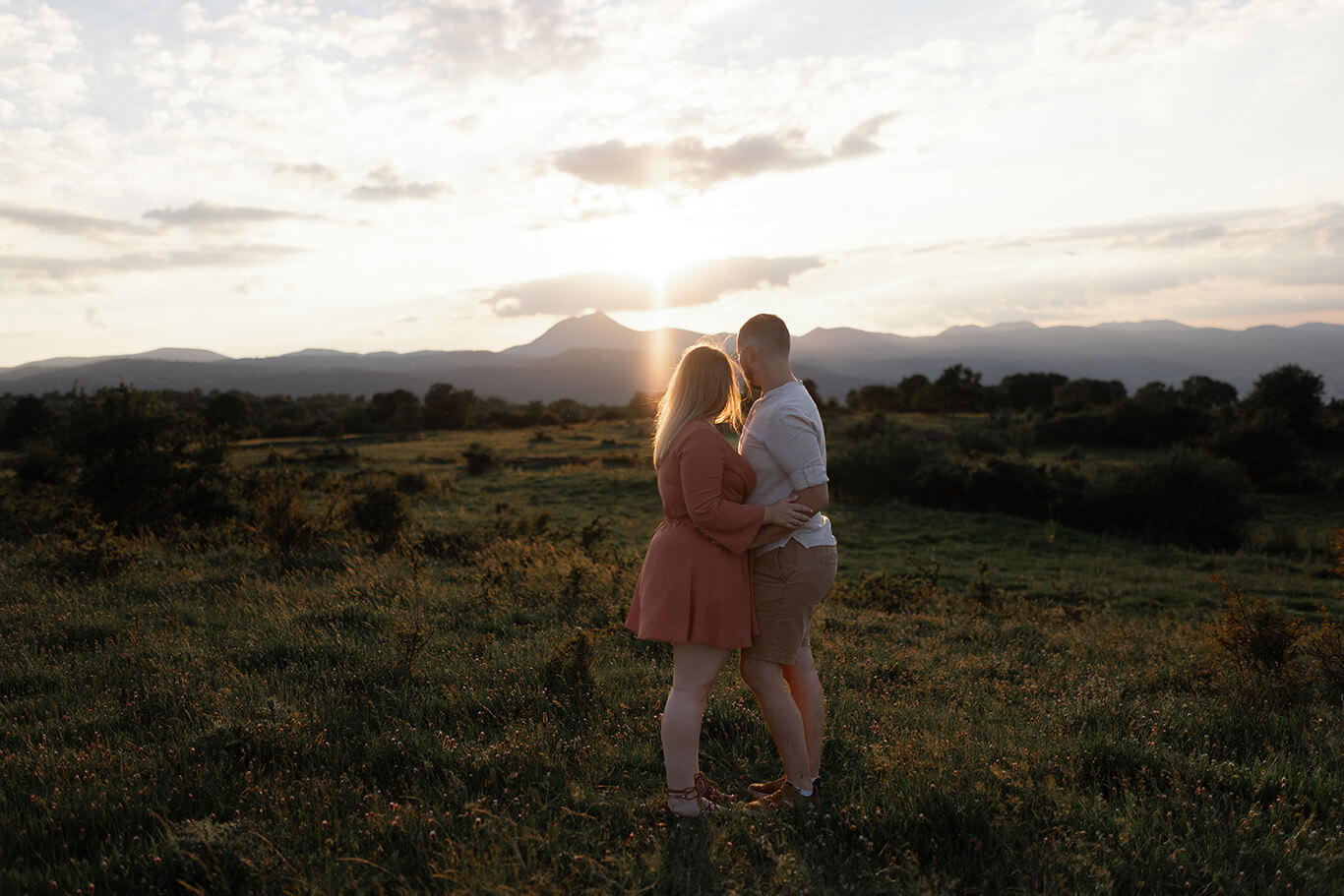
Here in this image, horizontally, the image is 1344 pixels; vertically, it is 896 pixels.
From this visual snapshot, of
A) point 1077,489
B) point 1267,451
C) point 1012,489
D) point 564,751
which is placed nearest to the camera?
point 564,751

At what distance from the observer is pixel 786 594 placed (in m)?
3.54

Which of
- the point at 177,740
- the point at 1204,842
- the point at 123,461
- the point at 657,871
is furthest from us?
the point at 123,461

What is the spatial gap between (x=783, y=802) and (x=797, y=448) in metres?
1.80

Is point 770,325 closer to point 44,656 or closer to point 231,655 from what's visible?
point 231,655

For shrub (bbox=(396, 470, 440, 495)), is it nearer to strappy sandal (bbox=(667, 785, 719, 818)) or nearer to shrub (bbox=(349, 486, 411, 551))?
shrub (bbox=(349, 486, 411, 551))

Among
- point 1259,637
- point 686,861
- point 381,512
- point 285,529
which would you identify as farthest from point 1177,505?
point 686,861

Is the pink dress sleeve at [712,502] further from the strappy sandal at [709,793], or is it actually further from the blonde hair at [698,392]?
the strappy sandal at [709,793]

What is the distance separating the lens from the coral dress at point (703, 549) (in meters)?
3.37

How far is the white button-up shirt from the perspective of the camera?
135 inches

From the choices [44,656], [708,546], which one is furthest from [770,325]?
[44,656]

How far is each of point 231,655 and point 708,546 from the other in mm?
4581

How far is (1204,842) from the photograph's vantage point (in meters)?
3.24

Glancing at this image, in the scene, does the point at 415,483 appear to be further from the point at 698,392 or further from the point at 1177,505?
the point at 1177,505

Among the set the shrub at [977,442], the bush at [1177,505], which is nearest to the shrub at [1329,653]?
the bush at [1177,505]
